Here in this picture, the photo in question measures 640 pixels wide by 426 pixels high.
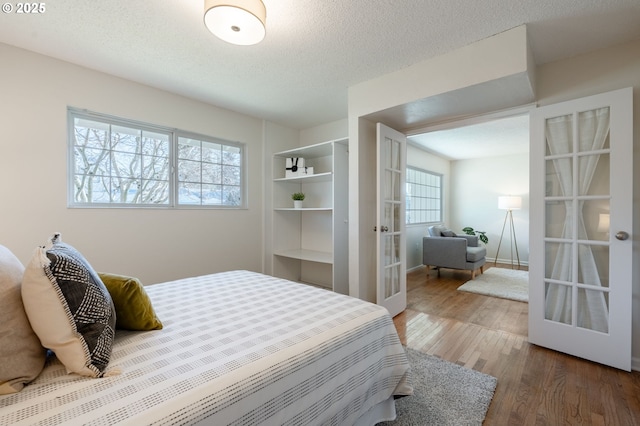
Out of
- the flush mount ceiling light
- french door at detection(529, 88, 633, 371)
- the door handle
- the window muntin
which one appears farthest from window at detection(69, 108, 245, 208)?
the door handle

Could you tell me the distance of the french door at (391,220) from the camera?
270 centimetres

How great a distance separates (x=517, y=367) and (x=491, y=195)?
5185 millimetres

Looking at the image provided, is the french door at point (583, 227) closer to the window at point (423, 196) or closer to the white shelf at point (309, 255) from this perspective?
the white shelf at point (309, 255)

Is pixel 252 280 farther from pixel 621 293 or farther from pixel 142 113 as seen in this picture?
pixel 621 293

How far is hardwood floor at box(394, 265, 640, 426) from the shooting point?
153cm

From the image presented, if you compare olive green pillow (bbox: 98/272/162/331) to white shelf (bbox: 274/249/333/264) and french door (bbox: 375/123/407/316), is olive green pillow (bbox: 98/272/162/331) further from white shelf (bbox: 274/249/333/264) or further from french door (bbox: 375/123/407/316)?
white shelf (bbox: 274/249/333/264)

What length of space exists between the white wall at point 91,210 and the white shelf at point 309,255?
606 mm

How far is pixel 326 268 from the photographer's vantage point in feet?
12.6

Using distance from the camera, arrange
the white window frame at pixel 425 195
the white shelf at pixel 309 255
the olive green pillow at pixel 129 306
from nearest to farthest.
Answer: the olive green pillow at pixel 129 306, the white shelf at pixel 309 255, the white window frame at pixel 425 195

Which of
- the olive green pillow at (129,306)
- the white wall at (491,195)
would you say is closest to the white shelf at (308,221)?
the olive green pillow at (129,306)

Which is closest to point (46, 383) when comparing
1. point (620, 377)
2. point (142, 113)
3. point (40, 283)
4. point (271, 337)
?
point (40, 283)

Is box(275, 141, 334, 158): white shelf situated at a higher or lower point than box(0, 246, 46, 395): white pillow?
higher

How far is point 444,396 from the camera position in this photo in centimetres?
165

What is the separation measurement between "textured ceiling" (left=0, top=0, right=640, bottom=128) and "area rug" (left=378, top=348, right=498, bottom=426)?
239 centimetres
